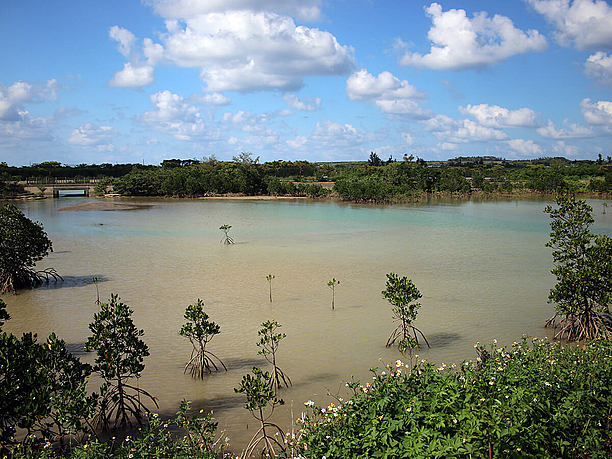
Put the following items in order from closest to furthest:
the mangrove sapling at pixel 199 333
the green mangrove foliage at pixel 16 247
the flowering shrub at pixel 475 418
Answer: the flowering shrub at pixel 475 418
the mangrove sapling at pixel 199 333
the green mangrove foliage at pixel 16 247

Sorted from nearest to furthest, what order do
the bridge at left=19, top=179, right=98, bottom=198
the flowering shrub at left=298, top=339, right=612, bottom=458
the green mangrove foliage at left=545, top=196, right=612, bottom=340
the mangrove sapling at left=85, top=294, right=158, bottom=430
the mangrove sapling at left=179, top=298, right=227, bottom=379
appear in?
the flowering shrub at left=298, top=339, right=612, bottom=458, the mangrove sapling at left=85, top=294, right=158, bottom=430, the mangrove sapling at left=179, top=298, right=227, bottom=379, the green mangrove foliage at left=545, top=196, right=612, bottom=340, the bridge at left=19, top=179, right=98, bottom=198

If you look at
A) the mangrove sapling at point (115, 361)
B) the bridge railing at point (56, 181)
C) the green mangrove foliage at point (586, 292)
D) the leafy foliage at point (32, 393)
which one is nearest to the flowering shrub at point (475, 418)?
the leafy foliage at point (32, 393)

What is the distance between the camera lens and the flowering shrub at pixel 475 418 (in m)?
4.10

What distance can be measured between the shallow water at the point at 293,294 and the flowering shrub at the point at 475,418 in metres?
2.38

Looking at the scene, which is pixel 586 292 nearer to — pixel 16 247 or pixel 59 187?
pixel 16 247

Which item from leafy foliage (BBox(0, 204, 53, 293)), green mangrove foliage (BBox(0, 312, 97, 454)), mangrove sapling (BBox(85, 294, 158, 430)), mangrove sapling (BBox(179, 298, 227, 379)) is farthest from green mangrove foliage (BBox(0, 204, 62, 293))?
green mangrove foliage (BBox(0, 312, 97, 454))

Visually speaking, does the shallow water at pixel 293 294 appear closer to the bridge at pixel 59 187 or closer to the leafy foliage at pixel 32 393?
the leafy foliage at pixel 32 393

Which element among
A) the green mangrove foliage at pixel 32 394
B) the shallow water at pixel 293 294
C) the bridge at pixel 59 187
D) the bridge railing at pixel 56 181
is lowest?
the shallow water at pixel 293 294

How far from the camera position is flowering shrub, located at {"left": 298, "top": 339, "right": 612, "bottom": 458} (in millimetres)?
4102

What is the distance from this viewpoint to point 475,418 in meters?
4.20

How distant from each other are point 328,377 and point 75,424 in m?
4.44

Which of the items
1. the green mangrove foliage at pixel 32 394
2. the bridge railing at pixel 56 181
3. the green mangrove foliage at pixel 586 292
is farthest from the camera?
the bridge railing at pixel 56 181

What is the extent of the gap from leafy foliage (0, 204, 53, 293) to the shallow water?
2.10 ft

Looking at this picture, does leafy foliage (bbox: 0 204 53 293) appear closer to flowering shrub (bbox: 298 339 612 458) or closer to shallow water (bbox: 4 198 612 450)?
shallow water (bbox: 4 198 612 450)
